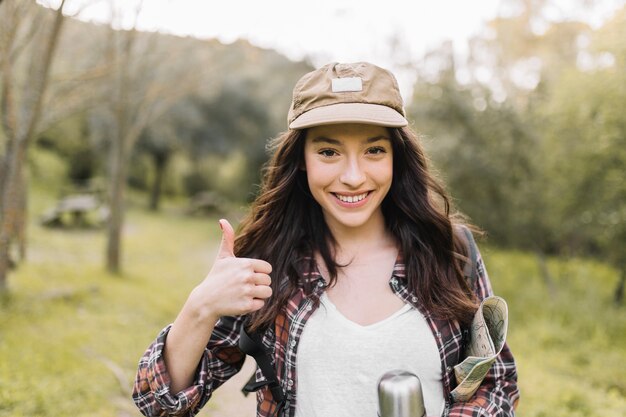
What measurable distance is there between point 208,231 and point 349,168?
16.1m

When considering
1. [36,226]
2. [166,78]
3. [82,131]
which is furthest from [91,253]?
[82,131]

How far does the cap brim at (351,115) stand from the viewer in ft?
5.59

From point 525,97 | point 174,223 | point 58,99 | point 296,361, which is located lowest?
point 174,223

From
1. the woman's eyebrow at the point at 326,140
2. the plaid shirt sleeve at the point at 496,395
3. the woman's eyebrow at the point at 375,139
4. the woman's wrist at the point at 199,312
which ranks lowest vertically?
the plaid shirt sleeve at the point at 496,395

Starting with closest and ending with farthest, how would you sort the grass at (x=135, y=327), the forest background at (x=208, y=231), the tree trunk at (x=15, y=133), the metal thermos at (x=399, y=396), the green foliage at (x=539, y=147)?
the metal thermos at (x=399, y=396), the grass at (x=135, y=327), the forest background at (x=208, y=231), the tree trunk at (x=15, y=133), the green foliage at (x=539, y=147)

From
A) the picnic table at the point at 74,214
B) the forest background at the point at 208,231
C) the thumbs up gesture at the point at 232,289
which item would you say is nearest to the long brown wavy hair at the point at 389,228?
the thumbs up gesture at the point at 232,289

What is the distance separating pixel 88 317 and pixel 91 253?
529 centimetres

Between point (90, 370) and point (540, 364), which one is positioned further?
point (540, 364)

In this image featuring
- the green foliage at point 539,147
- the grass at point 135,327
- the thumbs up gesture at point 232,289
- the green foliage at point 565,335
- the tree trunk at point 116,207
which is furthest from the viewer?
the tree trunk at point 116,207

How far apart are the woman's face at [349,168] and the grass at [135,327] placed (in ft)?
10.2

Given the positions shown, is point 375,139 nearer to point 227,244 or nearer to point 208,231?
point 227,244

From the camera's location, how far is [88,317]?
6.39 metres

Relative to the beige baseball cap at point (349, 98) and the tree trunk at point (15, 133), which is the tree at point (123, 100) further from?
the beige baseball cap at point (349, 98)

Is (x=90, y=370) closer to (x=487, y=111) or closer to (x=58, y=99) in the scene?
(x=58, y=99)
